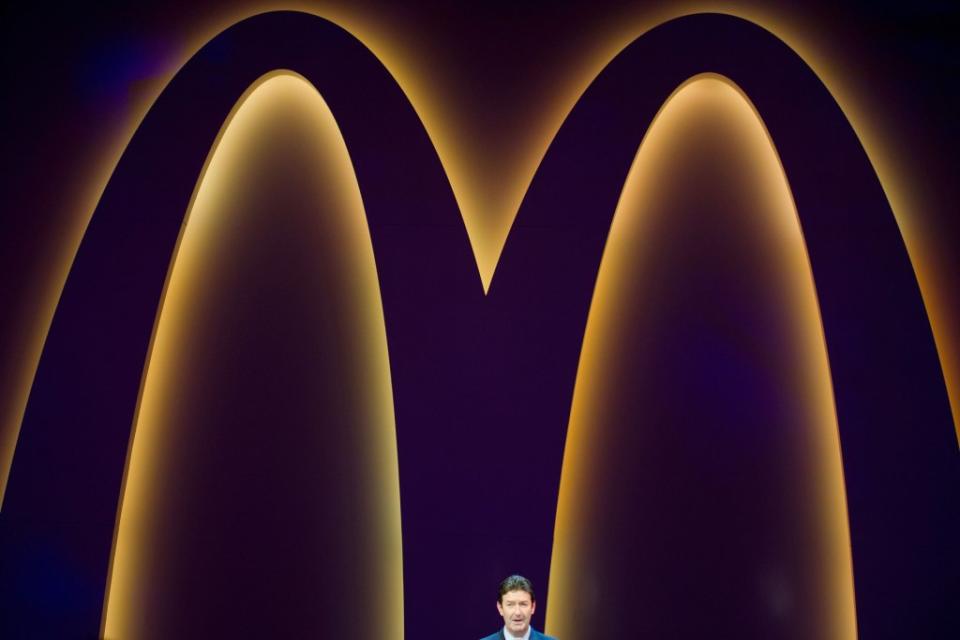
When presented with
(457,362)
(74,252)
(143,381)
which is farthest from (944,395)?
(74,252)

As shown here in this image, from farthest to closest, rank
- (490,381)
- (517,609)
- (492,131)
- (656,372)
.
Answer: (492,131) < (656,372) < (490,381) < (517,609)

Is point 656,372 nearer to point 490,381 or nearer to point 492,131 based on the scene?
point 490,381

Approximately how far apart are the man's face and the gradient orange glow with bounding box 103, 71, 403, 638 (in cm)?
117

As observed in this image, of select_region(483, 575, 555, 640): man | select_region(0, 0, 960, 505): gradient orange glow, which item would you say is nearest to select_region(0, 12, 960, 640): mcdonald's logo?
select_region(0, 0, 960, 505): gradient orange glow

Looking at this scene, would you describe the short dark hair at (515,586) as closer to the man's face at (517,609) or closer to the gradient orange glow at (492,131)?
the man's face at (517,609)

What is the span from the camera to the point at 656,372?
410 centimetres

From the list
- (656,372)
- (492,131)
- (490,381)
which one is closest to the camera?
(490,381)

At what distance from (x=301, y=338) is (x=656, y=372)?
1907 mm

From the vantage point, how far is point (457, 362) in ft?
13.1

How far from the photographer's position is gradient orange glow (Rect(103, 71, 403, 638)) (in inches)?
158

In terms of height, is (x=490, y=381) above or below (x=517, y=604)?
above

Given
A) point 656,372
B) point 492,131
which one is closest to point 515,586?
point 656,372

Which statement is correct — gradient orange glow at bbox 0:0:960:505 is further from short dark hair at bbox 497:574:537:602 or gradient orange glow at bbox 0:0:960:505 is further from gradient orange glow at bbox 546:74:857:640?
short dark hair at bbox 497:574:537:602

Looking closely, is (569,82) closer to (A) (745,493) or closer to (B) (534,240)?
(B) (534,240)
